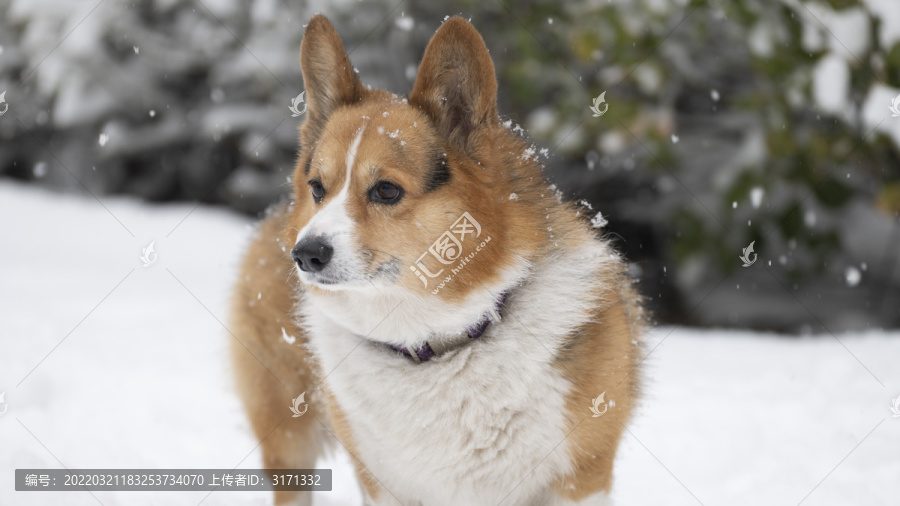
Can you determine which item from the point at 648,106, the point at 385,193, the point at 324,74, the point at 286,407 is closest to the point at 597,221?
the point at 385,193

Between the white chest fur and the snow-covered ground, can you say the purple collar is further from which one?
the snow-covered ground

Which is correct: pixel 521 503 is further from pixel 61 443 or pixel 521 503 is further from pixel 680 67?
pixel 680 67

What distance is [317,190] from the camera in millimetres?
2830

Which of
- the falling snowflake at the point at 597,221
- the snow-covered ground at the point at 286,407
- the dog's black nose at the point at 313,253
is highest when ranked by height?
the dog's black nose at the point at 313,253

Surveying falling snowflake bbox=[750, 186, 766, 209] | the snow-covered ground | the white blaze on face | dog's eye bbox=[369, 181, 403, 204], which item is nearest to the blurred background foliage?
falling snowflake bbox=[750, 186, 766, 209]

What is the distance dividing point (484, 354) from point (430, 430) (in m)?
0.32

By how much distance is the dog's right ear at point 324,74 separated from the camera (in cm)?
291

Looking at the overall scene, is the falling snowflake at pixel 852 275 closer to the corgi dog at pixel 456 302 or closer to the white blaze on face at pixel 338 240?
the corgi dog at pixel 456 302

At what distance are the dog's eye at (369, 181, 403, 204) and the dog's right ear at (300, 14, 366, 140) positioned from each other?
53cm

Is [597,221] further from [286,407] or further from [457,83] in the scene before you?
[286,407]

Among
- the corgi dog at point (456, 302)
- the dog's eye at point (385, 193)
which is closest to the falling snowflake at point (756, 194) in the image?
the corgi dog at point (456, 302)

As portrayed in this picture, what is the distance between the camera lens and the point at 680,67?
6637 mm

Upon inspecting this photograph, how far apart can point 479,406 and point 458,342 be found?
24cm

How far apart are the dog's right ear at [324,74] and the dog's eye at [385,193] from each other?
53 cm
